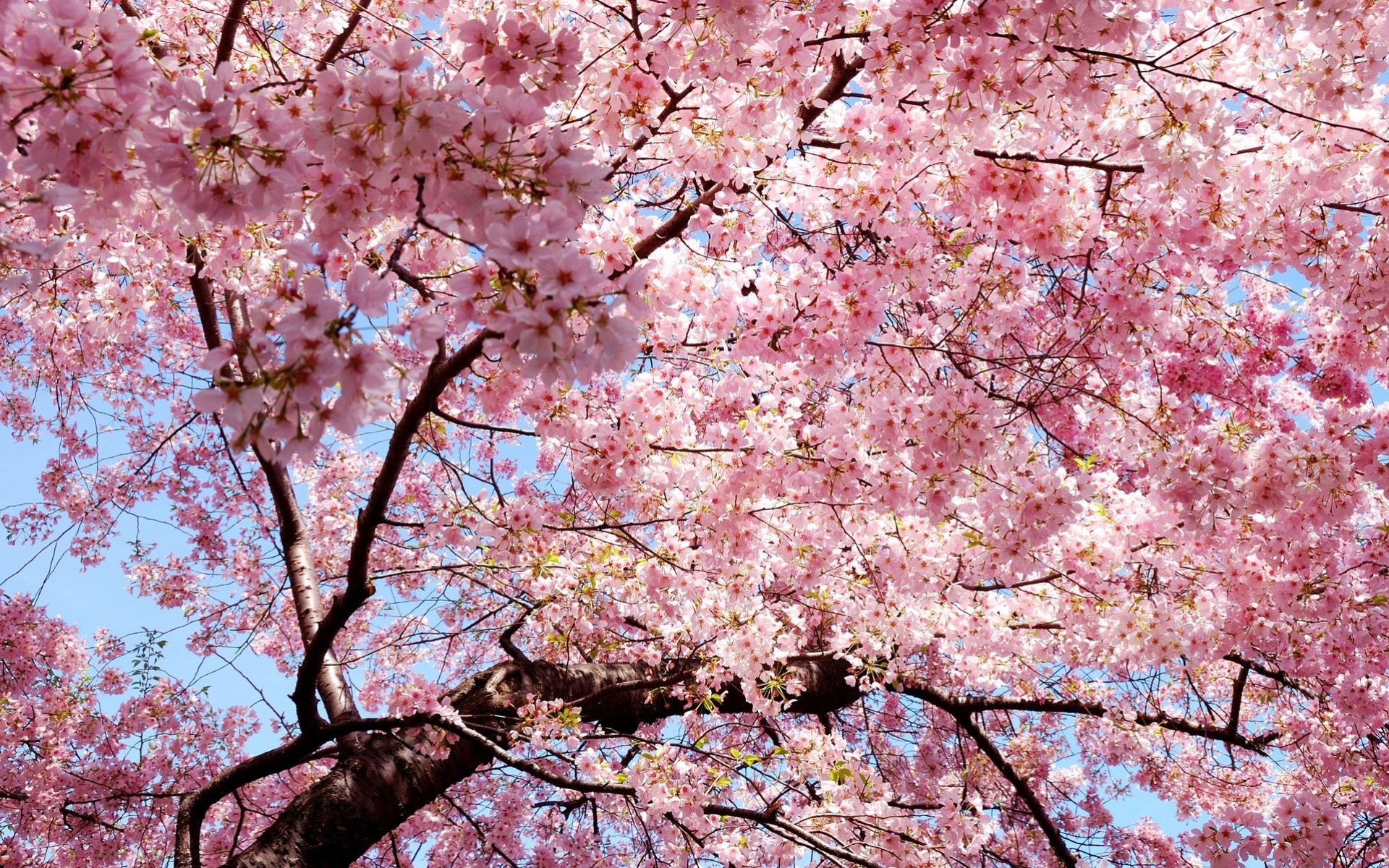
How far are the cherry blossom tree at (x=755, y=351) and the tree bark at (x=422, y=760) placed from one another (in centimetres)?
3

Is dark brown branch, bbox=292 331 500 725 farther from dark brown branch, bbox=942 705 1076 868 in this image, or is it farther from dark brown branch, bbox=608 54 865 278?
dark brown branch, bbox=942 705 1076 868

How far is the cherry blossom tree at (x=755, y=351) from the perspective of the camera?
1.91m

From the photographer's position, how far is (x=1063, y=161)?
11.8ft

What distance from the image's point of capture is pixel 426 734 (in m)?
4.83

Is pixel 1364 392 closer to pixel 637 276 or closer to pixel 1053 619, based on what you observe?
pixel 1053 619

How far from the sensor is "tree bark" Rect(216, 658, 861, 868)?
4.16 m

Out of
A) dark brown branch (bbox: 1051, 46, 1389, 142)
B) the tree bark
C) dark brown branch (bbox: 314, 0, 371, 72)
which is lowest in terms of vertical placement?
the tree bark

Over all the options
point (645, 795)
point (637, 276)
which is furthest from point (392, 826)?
point (637, 276)

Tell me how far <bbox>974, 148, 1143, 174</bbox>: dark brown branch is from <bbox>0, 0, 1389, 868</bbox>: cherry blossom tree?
0.05m

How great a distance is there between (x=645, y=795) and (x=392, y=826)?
4.44 feet

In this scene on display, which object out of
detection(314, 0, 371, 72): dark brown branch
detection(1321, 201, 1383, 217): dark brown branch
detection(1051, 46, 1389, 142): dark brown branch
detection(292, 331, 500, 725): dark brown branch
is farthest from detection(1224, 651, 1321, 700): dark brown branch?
detection(314, 0, 371, 72): dark brown branch

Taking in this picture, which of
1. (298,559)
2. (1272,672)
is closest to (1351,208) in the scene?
(1272,672)

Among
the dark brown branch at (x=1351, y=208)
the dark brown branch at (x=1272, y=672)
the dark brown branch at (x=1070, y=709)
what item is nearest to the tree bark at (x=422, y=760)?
the dark brown branch at (x=1070, y=709)

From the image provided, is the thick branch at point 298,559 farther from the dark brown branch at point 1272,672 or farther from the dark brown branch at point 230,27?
the dark brown branch at point 1272,672
